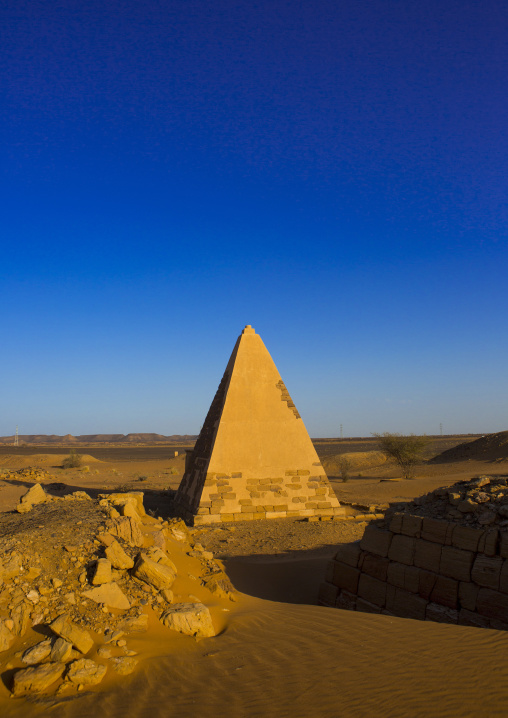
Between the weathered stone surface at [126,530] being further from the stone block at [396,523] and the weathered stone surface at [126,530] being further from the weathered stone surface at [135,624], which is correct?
Answer: the stone block at [396,523]

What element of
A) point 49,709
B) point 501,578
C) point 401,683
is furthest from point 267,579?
point 49,709

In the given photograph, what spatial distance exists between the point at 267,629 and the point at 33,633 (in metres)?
2.25

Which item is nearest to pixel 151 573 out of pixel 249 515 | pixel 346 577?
pixel 346 577

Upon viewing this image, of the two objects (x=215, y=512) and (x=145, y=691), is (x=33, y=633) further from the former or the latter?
(x=215, y=512)

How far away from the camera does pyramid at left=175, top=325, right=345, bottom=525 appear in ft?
41.0

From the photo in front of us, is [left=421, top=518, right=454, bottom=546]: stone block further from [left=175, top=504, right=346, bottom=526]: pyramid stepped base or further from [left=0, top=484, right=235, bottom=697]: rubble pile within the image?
[left=175, top=504, right=346, bottom=526]: pyramid stepped base

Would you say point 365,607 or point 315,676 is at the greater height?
point 315,676

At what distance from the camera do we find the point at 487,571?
18.5 feet

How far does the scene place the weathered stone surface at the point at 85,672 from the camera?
3686 mm

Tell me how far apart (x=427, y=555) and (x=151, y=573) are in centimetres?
343

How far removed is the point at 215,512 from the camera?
12.2 meters

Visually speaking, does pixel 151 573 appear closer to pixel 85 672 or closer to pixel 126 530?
pixel 126 530

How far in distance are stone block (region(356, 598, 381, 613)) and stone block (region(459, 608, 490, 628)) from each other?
1198mm

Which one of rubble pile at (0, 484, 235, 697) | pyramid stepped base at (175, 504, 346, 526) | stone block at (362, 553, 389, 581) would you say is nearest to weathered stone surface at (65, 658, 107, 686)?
rubble pile at (0, 484, 235, 697)
